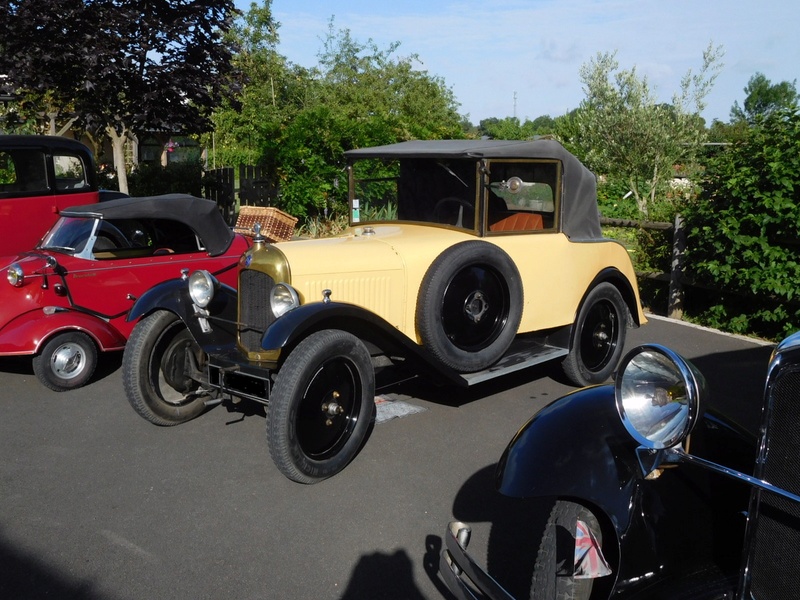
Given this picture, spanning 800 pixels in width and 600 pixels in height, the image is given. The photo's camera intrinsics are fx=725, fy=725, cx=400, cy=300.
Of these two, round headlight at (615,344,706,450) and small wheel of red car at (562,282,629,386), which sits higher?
round headlight at (615,344,706,450)

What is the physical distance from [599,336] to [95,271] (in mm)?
4382

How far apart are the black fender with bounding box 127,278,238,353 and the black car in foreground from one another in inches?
105

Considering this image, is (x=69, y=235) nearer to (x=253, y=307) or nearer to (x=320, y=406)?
(x=253, y=307)

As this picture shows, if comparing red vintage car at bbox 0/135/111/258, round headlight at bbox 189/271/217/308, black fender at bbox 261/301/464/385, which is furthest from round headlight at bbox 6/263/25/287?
black fender at bbox 261/301/464/385

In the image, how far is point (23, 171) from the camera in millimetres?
8367

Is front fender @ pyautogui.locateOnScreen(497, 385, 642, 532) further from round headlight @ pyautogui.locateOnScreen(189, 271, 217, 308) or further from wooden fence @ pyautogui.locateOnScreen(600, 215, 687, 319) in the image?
wooden fence @ pyautogui.locateOnScreen(600, 215, 687, 319)

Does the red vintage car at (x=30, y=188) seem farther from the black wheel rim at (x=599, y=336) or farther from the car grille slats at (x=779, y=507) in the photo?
the car grille slats at (x=779, y=507)

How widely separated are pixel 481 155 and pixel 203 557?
316 cm

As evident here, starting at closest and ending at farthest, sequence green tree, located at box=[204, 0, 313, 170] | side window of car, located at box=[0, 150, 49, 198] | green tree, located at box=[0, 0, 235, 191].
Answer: side window of car, located at box=[0, 150, 49, 198], green tree, located at box=[0, 0, 235, 191], green tree, located at box=[204, 0, 313, 170]

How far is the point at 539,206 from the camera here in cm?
570

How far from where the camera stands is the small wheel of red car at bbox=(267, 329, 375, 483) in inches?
155

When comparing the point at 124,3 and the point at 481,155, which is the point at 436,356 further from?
the point at 124,3

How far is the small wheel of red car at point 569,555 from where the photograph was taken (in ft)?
7.58

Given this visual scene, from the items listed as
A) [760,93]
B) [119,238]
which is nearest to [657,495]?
[119,238]
